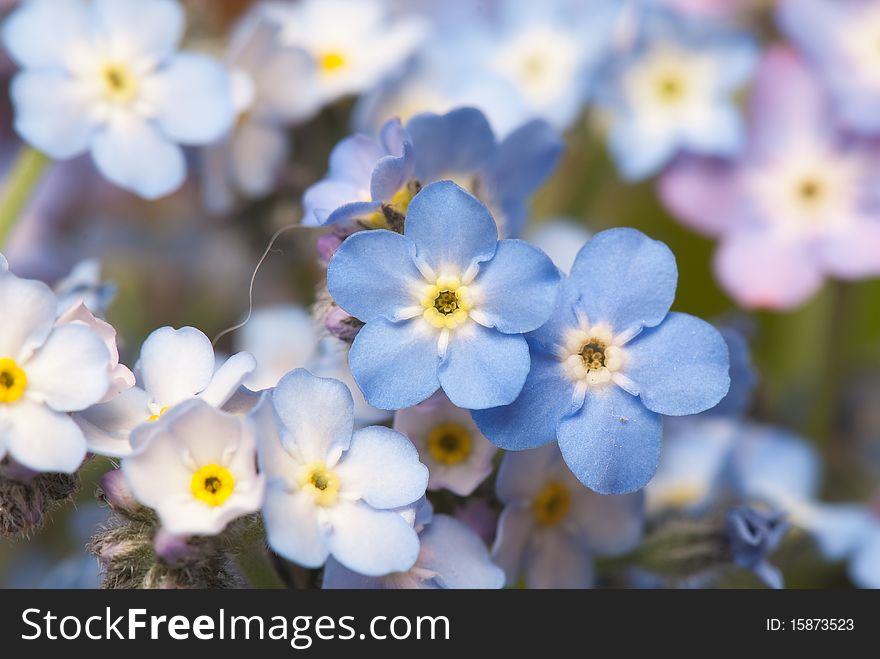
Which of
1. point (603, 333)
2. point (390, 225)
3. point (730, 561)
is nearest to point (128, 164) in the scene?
point (390, 225)

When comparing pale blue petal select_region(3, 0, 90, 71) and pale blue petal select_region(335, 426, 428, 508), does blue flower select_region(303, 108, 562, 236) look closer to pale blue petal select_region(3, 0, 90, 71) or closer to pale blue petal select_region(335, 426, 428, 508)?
pale blue petal select_region(335, 426, 428, 508)

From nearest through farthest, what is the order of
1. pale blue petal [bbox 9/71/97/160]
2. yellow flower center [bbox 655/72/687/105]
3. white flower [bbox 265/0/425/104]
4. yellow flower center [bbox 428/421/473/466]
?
yellow flower center [bbox 428/421/473/466] < pale blue petal [bbox 9/71/97/160] < white flower [bbox 265/0/425/104] < yellow flower center [bbox 655/72/687/105]

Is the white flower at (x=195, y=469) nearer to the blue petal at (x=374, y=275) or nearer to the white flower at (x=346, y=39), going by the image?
the blue petal at (x=374, y=275)

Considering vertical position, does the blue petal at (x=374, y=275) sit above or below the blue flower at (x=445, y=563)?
above

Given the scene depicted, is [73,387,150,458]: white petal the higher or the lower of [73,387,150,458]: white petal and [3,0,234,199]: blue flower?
the lower

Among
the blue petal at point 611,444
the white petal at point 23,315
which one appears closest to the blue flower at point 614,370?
the blue petal at point 611,444

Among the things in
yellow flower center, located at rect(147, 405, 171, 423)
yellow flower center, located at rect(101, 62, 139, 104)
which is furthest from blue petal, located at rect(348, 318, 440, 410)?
yellow flower center, located at rect(101, 62, 139, 104)
